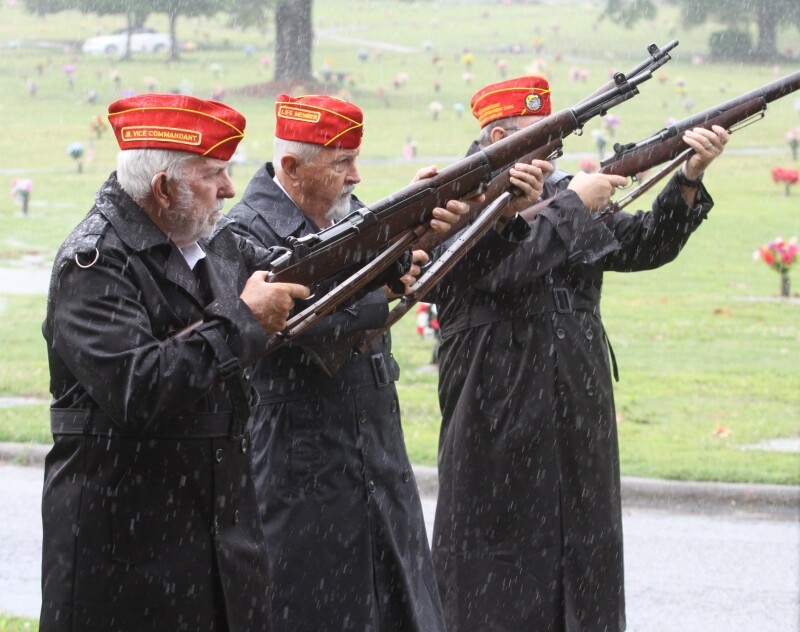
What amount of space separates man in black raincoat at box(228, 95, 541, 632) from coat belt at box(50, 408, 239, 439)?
73 cm

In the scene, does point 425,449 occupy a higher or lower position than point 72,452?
lower

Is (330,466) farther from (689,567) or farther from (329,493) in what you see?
(689,567)

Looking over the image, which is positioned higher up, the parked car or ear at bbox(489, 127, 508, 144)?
ear at bbox(489, 127, 508, 144)

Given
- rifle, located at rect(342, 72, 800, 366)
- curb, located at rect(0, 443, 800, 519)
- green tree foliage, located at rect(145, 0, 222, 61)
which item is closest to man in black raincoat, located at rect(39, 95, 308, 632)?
rifle, located at rect(342, 72, 800, 366)

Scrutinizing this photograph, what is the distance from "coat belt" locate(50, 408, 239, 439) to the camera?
3242 mm

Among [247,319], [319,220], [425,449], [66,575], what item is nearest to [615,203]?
A: [319,220]

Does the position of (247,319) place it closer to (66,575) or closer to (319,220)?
(66,575)

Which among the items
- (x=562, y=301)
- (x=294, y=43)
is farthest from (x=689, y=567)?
(x=294, y=43)

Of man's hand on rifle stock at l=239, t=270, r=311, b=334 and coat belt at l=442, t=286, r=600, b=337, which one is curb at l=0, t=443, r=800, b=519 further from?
man's hand on rifle stock at l=239, t=270, r=311, b=334

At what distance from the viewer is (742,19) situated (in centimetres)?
4097

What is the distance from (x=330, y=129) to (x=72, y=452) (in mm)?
1473

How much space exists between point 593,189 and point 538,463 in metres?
1.06

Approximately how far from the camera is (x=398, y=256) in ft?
13.0

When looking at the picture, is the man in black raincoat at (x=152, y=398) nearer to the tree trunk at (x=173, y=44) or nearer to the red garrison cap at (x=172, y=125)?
the red garrison cap at (x=172, y=125)
